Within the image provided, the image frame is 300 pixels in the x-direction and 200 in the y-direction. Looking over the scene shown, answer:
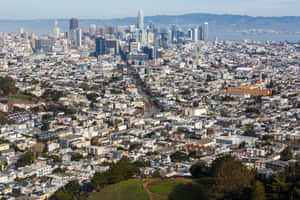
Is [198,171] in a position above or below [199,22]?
below

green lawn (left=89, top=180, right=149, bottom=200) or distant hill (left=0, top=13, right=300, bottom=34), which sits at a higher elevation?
distant hill (left=0, top=13, right=300, bottom=34)

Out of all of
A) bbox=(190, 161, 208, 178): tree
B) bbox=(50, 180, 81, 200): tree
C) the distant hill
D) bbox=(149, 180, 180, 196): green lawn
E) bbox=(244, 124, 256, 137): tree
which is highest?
the distant hill

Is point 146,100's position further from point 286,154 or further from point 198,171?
point 198,171

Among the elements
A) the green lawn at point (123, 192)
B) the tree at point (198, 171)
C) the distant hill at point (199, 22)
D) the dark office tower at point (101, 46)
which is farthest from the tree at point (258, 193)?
the distant hill at point (199, 22)

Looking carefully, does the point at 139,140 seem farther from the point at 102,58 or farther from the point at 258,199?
the point at 102,58

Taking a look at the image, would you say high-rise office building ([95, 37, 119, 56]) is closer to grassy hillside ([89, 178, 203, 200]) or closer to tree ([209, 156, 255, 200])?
grassy hillside ([89, 178, 203, 200])

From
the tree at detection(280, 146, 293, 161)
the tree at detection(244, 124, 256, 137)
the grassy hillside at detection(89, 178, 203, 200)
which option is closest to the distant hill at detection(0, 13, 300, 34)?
the tree at detection(244, 124, 256, 137)

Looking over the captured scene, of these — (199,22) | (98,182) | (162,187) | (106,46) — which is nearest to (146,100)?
(98,182)
